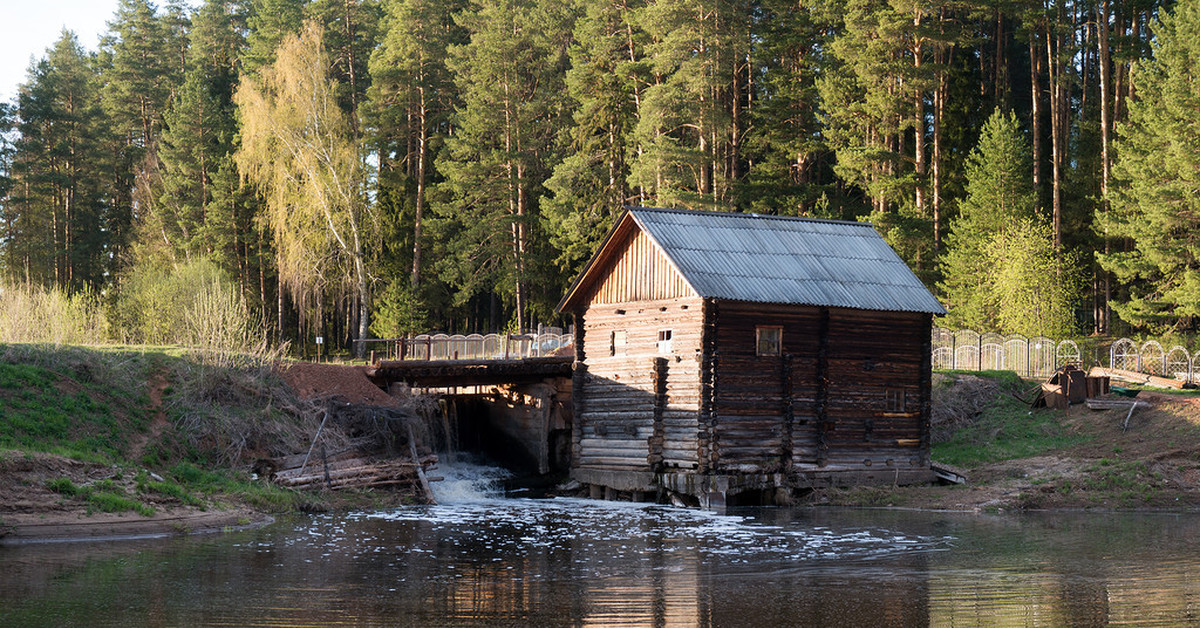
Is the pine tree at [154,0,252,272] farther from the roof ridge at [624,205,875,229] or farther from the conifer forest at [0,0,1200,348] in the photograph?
the roof ridge at [624,205,875,229]

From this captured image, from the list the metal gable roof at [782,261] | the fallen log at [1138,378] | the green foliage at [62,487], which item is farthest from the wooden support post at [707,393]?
the fallen log at [1138,378]

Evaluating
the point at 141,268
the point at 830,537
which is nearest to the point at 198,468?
the point at 830,537

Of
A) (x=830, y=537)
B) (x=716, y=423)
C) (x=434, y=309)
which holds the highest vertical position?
(x=434, y=309)

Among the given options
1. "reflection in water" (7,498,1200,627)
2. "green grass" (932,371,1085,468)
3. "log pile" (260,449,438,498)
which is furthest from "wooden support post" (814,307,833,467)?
"log pile" (260,449,438,498)

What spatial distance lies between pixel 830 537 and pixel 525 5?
43.3 m

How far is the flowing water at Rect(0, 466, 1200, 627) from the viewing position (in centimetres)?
1559

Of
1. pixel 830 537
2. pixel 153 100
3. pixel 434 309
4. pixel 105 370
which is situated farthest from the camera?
pixel 153 100

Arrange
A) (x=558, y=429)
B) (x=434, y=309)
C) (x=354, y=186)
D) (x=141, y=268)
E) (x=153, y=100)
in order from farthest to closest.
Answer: (x=153, y=100)
(x=434, y=309)
(x=141, y=268)
(x=354, y=186)
(x=558, y=429)

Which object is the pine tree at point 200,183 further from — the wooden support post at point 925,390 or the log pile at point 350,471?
the wooden support post at point 925,390

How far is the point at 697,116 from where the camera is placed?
2074 inches

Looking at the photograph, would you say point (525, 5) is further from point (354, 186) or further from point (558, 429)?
point (558, 429)

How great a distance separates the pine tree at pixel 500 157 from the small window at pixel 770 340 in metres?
27.6

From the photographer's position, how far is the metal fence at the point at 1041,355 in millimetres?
42531

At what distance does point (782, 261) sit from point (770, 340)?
2.68 meters
